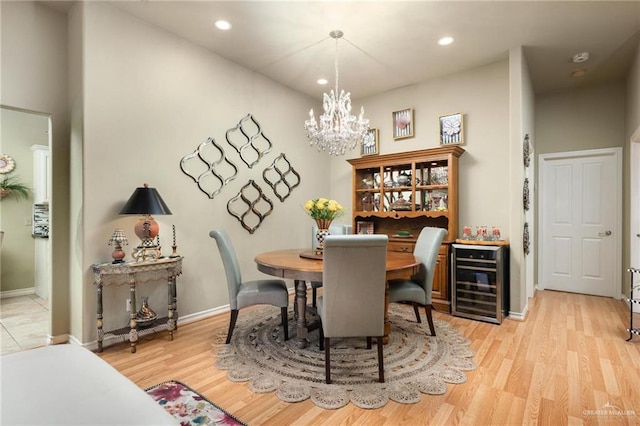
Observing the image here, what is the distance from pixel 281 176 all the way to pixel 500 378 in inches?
131

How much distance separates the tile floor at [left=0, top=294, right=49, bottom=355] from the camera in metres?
2.86

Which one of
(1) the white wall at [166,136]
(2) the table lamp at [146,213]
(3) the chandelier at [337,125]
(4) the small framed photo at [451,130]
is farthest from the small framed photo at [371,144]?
(2) the table lamp at [146,213]

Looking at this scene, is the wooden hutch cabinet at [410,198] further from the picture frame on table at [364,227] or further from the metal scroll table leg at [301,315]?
the metal scroll table leg at [301,315]

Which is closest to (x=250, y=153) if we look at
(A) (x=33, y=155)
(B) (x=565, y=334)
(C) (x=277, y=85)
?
(C) (x=277, y=85)

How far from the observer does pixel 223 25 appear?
3.11 metres

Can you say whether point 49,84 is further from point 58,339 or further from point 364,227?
point 364,227

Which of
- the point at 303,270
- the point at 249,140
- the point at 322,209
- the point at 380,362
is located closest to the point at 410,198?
the point at 322,209

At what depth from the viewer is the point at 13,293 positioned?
15.0ft

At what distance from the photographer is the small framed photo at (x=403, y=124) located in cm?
449

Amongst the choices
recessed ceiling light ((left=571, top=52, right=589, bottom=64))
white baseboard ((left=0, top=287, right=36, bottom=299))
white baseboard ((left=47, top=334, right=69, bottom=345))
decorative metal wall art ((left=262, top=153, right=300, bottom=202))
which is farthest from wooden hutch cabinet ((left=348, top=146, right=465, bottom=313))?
white baseboard ((left=0, top=287, right=36, bottom=299))

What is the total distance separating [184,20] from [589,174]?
5.48m

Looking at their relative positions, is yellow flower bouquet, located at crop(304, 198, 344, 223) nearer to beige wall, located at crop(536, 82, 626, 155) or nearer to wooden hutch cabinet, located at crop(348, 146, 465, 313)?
wooden hutch cabinet, located at crop(348, 146, 465, 313)

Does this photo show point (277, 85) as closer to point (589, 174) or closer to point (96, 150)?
point (96, 150)

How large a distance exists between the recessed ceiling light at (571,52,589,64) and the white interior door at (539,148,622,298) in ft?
4.53
